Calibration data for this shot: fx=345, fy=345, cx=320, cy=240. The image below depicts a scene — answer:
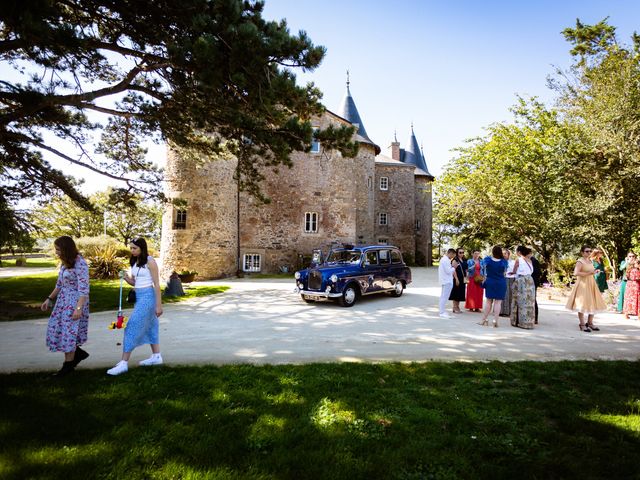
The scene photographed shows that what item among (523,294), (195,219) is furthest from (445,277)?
(195,219)

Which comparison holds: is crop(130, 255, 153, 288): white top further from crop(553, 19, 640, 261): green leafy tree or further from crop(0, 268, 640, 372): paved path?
crop(553, 19, 640, 261): green leafy tree

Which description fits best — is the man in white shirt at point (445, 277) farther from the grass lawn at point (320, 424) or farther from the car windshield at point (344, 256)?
the grass lawn at point (320, 424)

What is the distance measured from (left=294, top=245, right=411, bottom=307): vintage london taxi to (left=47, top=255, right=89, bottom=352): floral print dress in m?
6.74

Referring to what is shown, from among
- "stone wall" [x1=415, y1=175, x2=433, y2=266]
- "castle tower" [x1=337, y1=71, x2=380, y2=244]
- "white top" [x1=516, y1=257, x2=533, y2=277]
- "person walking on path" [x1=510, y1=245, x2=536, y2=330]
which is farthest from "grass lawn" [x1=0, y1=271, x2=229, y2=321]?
"stone wall" [x1=415, y1=175, x2=433, y2=266]

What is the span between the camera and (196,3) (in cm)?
610

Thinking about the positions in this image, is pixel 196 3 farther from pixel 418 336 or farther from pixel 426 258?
pixel 426 258

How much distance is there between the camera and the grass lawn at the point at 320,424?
9.12 feet

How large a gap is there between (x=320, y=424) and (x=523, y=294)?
6847 mm

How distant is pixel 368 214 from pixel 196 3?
877 inches

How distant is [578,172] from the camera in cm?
1495

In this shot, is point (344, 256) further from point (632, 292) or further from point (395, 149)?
point (395, 149)

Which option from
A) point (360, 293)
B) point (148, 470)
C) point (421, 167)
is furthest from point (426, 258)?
point (148, 470)

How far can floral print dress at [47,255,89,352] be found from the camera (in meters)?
4.56

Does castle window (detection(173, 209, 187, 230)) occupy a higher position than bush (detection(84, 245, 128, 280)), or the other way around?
castle window (detection(173, 209, 187, 230))
